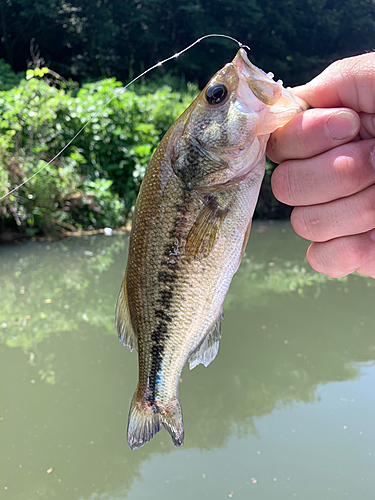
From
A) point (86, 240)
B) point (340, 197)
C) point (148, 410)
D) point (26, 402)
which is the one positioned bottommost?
point (86, 240)

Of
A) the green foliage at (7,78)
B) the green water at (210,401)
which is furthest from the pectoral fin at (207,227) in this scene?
the green foliage at (7,78)

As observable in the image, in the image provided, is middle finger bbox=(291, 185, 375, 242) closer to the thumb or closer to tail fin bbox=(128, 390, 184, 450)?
the thumb

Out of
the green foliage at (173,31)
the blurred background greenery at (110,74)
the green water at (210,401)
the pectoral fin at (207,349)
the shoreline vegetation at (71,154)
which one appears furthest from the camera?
the green foliage at (173,31)

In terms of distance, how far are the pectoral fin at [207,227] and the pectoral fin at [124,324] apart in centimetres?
38

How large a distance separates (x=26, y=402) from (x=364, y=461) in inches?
95.7

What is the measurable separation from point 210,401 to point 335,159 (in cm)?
239

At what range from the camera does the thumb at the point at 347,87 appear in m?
1.24

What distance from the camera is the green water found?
98.4 inches

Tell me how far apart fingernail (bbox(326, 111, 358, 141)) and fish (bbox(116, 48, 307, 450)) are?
13 centimetres

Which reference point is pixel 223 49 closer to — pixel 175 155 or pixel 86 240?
pixel 86 240

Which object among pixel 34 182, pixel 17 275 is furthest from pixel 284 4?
pixel 17 275

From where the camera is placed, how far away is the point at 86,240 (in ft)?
22.5

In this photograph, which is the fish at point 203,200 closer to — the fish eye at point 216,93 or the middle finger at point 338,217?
the fish eye at point 216,93

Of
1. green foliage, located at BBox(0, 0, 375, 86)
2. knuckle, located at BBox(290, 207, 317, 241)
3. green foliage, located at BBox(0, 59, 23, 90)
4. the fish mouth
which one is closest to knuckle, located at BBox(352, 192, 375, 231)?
knuckle, located at BBox(290, 207, 317, 241)
